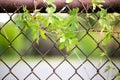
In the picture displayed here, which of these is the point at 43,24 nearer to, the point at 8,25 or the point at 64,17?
the point at 64,17

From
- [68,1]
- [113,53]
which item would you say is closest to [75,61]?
[113,53]

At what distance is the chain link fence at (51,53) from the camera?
147cm

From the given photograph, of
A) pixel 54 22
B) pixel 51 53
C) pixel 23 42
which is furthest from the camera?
pixel 51 53

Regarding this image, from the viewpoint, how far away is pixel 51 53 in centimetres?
175

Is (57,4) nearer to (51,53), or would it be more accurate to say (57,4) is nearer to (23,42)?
(23,42)

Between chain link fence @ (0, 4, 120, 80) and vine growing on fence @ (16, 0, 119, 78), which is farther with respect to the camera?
chain link fence @ (0, 4, 120, 80)

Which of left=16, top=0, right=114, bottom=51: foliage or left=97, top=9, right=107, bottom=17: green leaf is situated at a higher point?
left=16, top=0, right=114, bottom=51: foliage

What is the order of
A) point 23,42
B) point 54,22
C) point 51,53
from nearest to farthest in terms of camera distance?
point 54,22 < point 23,42 < point 51,53

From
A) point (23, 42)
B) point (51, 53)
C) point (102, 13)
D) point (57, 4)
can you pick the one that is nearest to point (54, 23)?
point (57, 4)

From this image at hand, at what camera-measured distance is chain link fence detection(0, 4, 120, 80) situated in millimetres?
1469

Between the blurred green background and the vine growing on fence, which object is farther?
the blurred green background

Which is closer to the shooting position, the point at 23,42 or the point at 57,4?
the point at 57,4

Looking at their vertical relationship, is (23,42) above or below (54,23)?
above

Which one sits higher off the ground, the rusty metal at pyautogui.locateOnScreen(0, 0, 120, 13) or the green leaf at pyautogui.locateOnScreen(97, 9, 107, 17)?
the rusty metal at pyautogui.locateOnScreen(0, 0, 120, 13)
